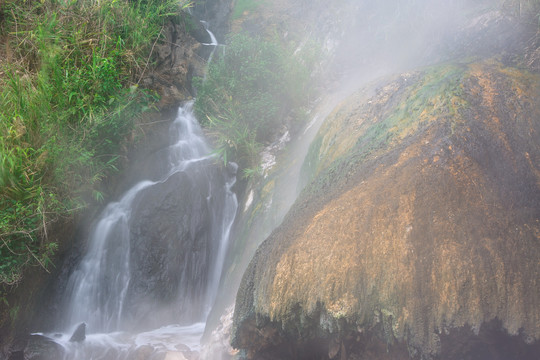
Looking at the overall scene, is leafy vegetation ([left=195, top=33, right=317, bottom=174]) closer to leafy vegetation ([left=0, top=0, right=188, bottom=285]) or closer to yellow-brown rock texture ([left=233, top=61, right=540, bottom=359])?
leafy vegetation ([left=0, top=0, right=188, bottom=285])

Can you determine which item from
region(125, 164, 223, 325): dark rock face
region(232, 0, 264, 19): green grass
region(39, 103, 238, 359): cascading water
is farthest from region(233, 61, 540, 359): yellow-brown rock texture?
region(232, 0, 264, 19): green grass

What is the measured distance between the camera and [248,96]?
667 cm

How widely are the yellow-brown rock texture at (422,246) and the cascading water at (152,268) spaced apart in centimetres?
287

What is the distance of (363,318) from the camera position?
86.4 inches

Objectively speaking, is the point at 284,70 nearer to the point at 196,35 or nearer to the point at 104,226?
the point at 196,35

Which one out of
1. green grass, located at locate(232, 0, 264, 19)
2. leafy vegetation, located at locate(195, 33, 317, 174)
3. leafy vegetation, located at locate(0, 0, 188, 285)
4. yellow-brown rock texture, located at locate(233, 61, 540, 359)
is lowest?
yellow-brown rock texture, located at locate(233, 61, 540, 359)

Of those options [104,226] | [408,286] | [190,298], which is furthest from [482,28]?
[104,226]

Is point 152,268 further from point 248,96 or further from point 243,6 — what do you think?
point 243,6

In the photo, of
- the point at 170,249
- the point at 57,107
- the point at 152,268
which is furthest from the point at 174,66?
the point at 152,268

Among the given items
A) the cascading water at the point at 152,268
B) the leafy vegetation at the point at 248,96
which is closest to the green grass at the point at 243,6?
the leafy vegetation at the point at 248,96

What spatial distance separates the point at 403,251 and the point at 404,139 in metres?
0.97

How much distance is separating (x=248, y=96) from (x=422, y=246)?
501cm

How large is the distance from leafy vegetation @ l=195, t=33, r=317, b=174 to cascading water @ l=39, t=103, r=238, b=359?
83 cm

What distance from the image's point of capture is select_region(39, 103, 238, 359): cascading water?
5200 millimetres
